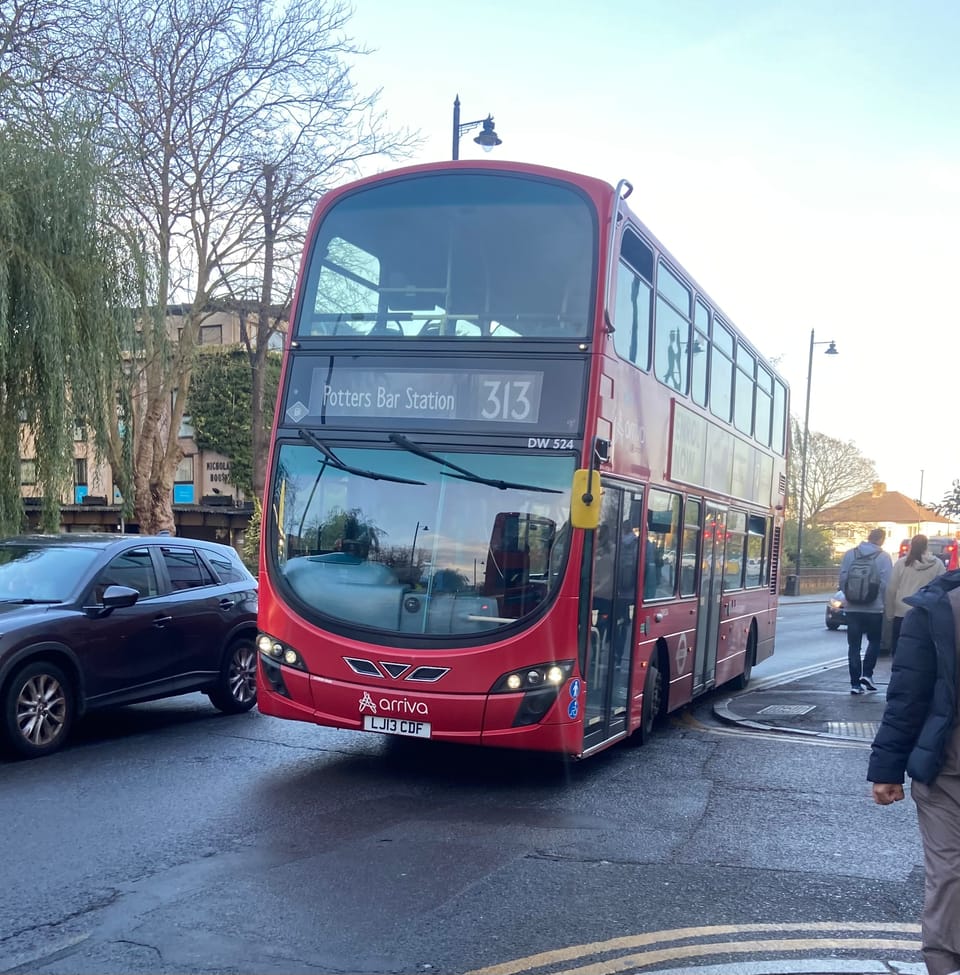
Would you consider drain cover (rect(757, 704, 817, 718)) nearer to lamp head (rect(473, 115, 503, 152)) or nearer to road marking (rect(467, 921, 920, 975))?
road marking (rect(467, 921, 920, 975))

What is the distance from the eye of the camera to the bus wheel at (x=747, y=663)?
1462 centimetres

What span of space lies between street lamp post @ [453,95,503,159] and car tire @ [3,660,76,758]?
11.7 metres

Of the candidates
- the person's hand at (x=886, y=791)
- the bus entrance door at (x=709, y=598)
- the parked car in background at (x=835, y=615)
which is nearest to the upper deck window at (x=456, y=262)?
the bus entrance door at (x=709, y=598)

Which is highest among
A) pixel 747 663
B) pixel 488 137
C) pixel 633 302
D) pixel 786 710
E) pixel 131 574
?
pixel 488 137

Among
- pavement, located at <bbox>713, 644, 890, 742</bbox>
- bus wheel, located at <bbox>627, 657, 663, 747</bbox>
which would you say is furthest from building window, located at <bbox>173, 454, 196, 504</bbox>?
bus wheel, located at <bbox>627, 657, 663, 747</bbox>

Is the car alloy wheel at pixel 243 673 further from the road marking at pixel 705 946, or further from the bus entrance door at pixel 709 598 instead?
the road marking at pixel 705 946

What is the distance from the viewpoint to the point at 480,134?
1875cm

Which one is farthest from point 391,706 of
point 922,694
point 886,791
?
point 922,694

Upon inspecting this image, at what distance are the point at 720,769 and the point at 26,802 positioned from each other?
203 inches

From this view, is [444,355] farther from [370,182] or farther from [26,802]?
[26,802]

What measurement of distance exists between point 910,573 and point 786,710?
6.76 feet

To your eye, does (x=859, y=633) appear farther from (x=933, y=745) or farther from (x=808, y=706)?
(x=933, y=745)

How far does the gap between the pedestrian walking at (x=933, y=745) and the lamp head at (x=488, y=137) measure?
1598 centimetres

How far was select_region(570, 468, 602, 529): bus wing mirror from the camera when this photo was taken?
7570 millimetres
